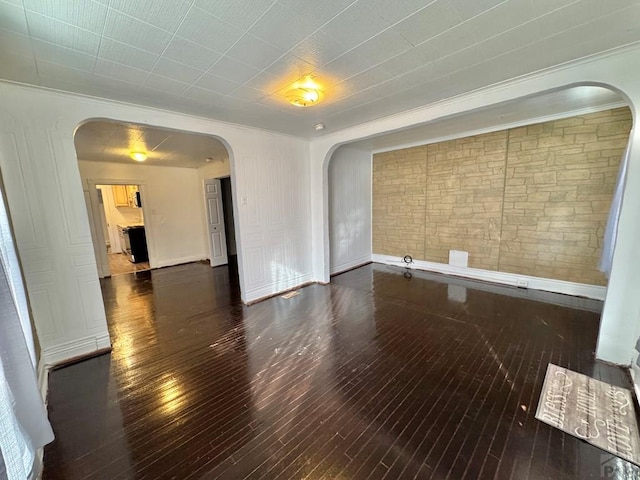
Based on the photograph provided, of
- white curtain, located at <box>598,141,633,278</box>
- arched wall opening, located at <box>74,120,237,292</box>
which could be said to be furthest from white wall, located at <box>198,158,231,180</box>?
white curtain, located at <box>598,141,633,278</box>

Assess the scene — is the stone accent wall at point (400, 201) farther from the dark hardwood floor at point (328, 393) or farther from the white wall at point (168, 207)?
the white wall at point (168, 207)

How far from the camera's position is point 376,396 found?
2014 millimetres

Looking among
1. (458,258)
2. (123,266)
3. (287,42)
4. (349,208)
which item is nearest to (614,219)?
(458,258)

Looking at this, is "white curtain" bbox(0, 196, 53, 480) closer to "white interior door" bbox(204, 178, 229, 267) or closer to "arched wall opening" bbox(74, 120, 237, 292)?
"arched wall opening" bbox(74, 120, 237, 292)

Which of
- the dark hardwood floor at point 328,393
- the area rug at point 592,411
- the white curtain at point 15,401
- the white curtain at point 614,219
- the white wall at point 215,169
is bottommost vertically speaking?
the area rug at point 592,411

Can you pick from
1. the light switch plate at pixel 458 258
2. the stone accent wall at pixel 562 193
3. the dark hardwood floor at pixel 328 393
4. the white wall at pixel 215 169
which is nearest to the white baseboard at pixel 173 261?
the white wall at pixel 215 169

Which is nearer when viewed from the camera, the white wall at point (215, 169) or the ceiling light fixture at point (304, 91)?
the ceiling light fixture at point (304, 91)

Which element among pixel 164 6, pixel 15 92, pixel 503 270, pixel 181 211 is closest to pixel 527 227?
pixel 503 270

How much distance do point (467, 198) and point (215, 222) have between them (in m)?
5.81

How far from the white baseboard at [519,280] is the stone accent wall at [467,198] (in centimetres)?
14

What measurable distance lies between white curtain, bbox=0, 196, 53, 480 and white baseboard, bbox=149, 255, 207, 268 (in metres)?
5.58

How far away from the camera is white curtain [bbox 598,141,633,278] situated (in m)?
2.22

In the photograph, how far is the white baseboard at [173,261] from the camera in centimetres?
640

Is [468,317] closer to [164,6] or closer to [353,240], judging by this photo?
[353,240]
